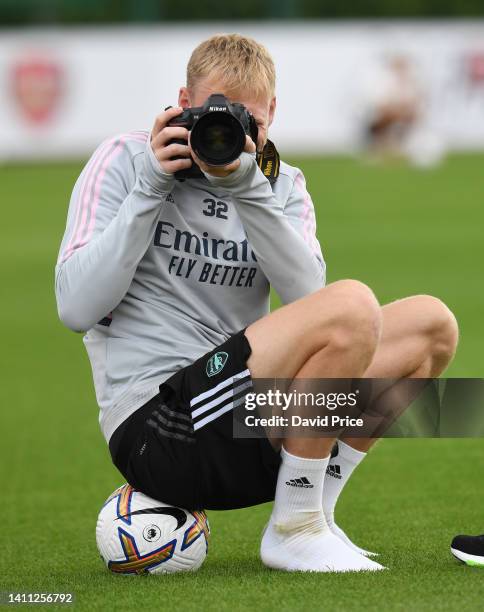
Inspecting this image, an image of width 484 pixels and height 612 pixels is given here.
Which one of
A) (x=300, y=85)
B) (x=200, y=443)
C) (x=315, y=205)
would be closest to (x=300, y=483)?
(x=200, y=443)

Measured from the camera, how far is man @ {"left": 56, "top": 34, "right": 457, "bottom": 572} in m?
3.72

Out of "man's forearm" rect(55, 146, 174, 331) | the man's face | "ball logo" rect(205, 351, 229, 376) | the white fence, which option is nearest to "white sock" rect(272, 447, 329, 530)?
"ball logo" rect(205, 351, 229, 376)

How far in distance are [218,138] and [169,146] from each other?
143 millimetres

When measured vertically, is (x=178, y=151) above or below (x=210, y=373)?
above

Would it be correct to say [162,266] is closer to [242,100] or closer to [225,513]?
[242,100]

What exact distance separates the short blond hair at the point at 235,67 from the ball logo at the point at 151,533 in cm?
122

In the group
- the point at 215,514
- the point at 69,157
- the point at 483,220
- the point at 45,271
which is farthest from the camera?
the point at 69,157

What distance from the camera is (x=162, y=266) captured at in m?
4.01

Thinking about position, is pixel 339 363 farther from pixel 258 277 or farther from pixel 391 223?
pixel 391 223

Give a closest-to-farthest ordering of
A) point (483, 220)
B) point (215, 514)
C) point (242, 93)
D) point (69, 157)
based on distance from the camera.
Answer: point (242, 93) → point (215, 514) → point (483, 220) → point (69, 157)

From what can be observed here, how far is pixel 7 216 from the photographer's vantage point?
720 inches

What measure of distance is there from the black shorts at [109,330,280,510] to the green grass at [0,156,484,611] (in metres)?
0.24

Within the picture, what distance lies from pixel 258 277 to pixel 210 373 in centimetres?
44

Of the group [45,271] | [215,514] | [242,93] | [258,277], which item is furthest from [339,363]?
[45,271]
